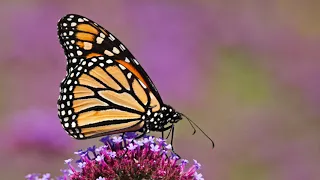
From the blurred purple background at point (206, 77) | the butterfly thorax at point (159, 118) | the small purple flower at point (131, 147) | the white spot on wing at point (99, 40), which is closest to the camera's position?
the small purple flower at point (131, 147)

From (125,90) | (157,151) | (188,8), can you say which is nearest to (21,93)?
(188,8)

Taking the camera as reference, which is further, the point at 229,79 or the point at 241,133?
the point at 229,79

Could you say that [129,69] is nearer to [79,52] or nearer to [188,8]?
[79,52]

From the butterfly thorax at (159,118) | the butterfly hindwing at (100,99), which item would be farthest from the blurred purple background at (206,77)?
the butterfly thorax at (159,118)

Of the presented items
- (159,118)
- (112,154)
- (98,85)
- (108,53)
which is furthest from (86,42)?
(112,154)

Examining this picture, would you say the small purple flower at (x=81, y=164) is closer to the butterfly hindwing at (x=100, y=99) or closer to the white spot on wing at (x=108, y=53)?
the butterfly hindwing at (x=100, y=99)

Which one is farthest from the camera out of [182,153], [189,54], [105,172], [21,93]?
[189,54]
